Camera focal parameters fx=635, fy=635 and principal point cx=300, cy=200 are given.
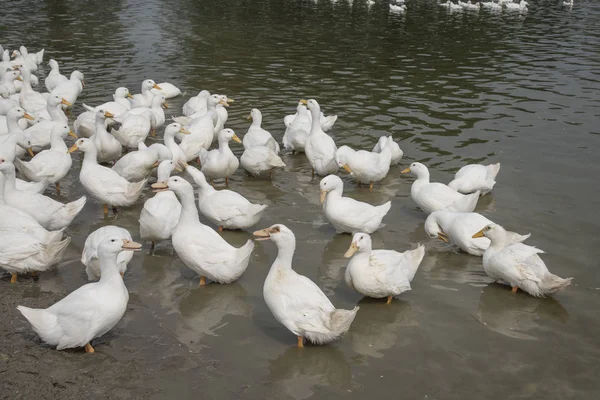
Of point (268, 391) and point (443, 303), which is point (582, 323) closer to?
point (443, 303)

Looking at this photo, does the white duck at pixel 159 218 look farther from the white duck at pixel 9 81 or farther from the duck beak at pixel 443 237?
the white duck at pixel 9 81

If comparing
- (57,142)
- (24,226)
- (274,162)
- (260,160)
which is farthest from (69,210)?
(274,162)

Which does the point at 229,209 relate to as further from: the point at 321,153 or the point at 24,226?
the point at 321,153

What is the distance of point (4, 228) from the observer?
7.76 metres

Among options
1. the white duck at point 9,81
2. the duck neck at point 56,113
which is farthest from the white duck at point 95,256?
the white duck at point 9,81

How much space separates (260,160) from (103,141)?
2984 mm

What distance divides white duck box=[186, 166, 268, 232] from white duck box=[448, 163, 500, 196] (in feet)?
11.0

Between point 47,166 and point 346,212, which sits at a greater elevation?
point 47,166

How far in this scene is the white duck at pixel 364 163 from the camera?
1064 cm

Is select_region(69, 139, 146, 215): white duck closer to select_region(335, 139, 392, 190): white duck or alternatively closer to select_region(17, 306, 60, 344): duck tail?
select_region(335, 139, 392, 190): white duck

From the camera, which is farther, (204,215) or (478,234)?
(204,215)

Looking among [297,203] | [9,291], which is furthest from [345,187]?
[9,291]

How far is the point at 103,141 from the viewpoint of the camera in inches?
455

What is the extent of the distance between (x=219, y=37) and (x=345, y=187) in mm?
15307
